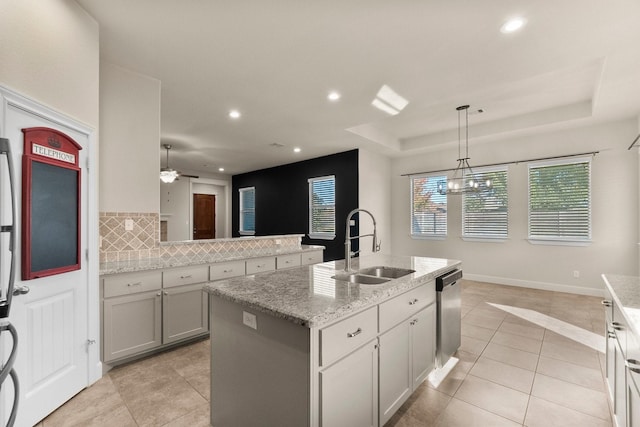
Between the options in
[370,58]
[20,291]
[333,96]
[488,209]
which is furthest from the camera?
[488,209]

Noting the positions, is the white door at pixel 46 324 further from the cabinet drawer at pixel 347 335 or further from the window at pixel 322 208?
the window at pixel 322 208

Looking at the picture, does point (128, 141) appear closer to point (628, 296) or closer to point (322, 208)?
point (628, 296)

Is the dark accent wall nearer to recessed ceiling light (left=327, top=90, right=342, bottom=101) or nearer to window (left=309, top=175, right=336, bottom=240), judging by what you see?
window (left=309, top=175, right=336, bottom=240)

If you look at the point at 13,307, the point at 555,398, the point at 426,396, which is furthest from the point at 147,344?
the point at 555,398

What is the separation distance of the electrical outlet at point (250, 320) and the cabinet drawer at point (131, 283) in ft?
5.46

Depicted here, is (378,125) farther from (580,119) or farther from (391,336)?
(391,336)

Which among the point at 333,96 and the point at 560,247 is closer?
the point at 333,96

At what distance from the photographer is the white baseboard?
4.81 meters

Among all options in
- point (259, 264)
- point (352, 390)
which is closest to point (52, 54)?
point (259, 264)

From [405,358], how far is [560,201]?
Result: 485cm

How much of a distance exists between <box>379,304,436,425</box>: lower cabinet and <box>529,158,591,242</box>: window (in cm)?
419

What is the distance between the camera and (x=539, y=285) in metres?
5.27

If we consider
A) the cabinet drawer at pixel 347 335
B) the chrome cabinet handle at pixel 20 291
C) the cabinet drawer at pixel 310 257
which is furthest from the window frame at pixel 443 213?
the chrome cabinet handle at pixel 20 291

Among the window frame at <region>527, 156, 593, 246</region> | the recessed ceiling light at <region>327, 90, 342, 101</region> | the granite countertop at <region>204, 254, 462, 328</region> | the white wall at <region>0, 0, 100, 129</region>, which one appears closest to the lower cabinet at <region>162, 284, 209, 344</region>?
the granite countertop at <region>204, 254, 462, 328</region>
